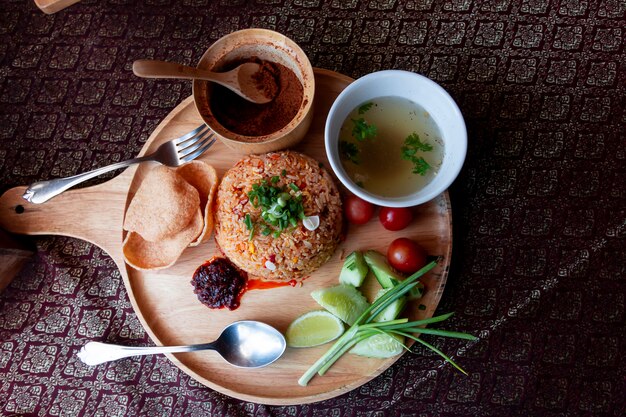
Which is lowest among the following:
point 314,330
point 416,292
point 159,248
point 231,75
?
point 314,330

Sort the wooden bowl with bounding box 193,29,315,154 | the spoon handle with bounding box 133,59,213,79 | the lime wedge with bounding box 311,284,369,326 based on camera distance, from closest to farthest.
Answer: the spoon handle with bounding box 133,59,213,79 < the wooden bowl with bounding box 193,29,315,154 < the lime wedge with bounding box 311,284,369,326

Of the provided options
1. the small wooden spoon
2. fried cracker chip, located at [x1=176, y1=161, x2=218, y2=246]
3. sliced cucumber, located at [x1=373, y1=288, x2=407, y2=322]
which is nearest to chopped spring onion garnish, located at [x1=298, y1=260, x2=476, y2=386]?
sliced cucumber, located at [x1=373, y1=288, x2=407, y2=322]

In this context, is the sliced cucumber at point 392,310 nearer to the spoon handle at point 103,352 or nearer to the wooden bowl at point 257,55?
the wooden bowl at point 257,55

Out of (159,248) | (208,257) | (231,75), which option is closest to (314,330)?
(208,257)

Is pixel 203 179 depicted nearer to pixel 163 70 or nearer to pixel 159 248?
pixel 159 248

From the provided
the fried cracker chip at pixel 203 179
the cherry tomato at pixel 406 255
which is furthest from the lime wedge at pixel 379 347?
the fried cracker chip at pixel 203 179

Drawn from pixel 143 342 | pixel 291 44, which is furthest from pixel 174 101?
pixel 143 342

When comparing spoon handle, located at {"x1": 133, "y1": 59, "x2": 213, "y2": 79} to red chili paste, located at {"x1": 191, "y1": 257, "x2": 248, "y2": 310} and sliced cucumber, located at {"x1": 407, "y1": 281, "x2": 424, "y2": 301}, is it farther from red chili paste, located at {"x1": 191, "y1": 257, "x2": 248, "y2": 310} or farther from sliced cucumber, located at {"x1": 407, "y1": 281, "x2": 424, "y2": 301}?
sliced cucumber, located at {"x1": 407, "y1": 281, "x2": 424, "y2": 301}
